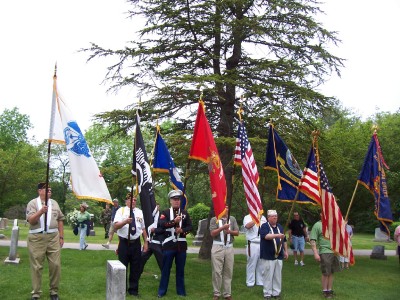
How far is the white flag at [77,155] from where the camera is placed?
8.44 meters

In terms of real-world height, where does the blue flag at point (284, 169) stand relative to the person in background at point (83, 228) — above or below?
above

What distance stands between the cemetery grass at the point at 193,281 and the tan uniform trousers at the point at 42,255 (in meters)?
0.69

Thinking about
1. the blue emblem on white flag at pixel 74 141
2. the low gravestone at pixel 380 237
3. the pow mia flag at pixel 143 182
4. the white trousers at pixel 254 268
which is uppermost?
the blue emblem on white flag at pixel 74 141

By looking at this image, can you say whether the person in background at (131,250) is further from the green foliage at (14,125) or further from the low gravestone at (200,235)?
the green foliage at (14,125)

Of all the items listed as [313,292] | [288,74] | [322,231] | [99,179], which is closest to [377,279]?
[313,292]

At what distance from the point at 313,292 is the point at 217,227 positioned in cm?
350

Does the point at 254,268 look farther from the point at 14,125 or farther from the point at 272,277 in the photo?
the point at 14,125

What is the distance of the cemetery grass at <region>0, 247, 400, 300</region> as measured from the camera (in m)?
10.3

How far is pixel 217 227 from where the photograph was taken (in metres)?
9.91

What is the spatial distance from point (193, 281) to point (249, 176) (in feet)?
12.6

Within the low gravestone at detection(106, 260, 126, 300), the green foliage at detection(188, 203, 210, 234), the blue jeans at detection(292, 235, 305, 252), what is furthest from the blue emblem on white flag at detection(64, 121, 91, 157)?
the green foliage at detection(188, 203, 210, 234)

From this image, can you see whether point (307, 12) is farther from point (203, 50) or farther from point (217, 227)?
point (217, 227)

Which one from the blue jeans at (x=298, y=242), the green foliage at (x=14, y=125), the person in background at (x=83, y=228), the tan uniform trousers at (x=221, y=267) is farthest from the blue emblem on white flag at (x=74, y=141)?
the green foliage at (x=14, y=125)

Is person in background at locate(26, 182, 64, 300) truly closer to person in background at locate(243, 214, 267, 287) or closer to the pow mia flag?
the pow mia flag
